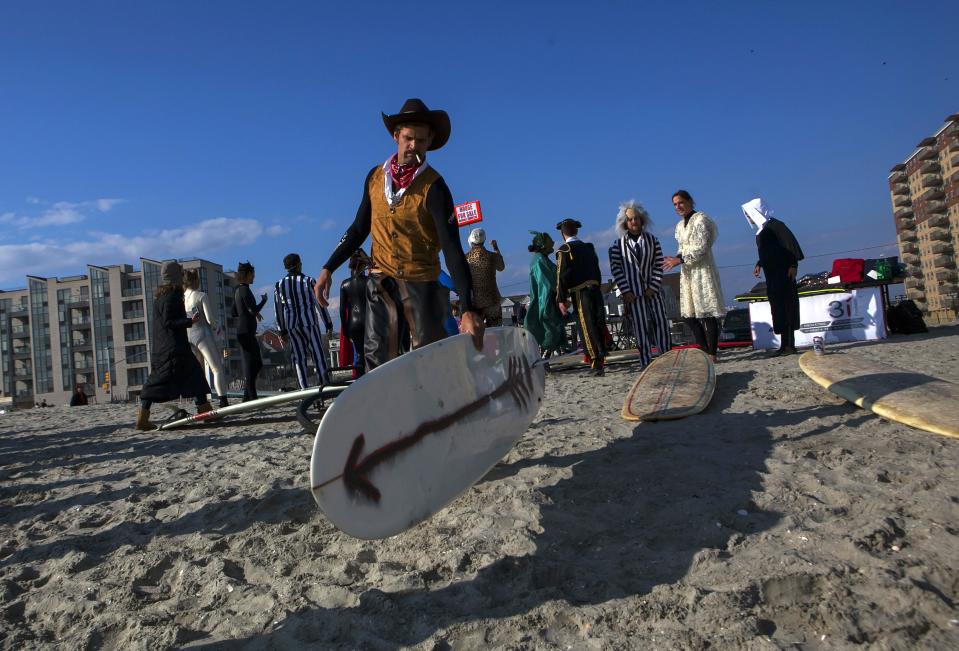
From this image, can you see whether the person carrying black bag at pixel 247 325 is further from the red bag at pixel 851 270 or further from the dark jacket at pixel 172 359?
the red bag at pixel 851 270

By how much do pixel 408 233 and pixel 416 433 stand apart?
1026 millimetres

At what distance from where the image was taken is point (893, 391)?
3.64 meters

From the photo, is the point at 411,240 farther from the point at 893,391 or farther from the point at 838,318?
the point at 838,318

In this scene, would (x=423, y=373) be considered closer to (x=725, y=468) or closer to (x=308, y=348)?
(x=725, y=468)

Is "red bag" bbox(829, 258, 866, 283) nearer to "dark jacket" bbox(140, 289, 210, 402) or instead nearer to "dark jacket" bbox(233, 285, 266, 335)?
"dark jacket" bbox(233, 285, 266, 335)

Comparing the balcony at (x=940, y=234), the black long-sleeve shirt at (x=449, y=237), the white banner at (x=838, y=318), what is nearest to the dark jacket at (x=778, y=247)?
the white banner at (x=838, y=318)

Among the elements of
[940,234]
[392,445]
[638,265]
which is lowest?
[392,445]

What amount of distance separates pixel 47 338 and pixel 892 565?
95.5 meters

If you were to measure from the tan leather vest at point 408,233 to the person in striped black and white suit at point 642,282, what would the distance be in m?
4.36

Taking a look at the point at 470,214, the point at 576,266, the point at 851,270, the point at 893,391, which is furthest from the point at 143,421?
the point at 470,214

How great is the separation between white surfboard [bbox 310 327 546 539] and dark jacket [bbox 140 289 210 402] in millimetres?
4273

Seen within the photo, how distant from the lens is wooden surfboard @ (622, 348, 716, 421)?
394cm

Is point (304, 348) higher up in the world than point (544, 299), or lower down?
lower down

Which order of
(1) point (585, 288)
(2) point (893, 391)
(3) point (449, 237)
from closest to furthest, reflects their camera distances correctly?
(3) point (449, 237)
(2) point (893, 391)
(1) point (585, 288)
